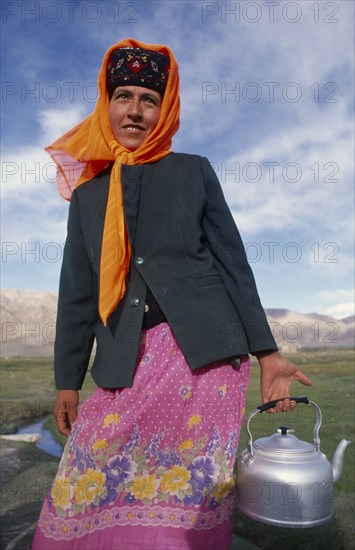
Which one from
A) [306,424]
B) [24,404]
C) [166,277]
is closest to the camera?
[166,277]

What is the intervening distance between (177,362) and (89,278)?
607 mm

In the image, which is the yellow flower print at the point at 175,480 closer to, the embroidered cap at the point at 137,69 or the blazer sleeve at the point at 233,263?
the blazer sleeve at the point at 233,263

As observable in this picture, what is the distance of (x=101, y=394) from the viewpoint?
199 centimetres

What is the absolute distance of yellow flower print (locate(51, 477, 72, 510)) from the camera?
5.98ft

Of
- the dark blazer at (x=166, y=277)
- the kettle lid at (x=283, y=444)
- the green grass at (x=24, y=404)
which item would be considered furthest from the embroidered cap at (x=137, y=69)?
the green grass at (x=24, y=404)

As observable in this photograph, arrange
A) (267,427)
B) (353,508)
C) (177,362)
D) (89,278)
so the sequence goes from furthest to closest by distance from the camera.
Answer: (267,427)
(353,508)
(89,278)
(177,362)

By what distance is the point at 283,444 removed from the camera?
209 centimetres

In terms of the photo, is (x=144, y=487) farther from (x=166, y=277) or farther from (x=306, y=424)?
(x=306, y=424)

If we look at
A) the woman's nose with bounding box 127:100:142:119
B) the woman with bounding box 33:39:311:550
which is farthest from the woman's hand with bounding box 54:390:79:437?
the woman's nose with bounding box 127:100:142:119

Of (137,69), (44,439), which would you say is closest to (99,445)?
(137,69)

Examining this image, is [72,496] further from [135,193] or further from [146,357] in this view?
[135,193]

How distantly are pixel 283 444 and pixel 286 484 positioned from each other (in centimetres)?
17

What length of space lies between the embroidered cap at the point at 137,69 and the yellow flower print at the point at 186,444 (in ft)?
4.85

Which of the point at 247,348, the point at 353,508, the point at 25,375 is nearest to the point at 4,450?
the point at 353,508
